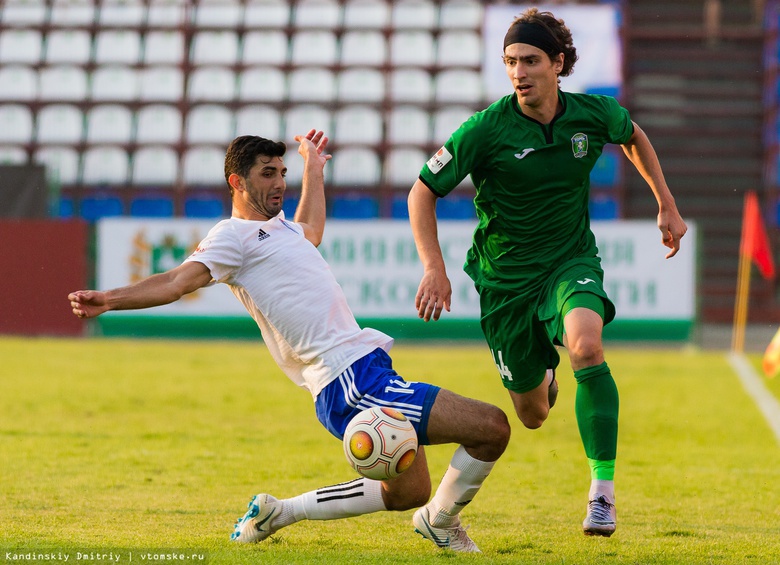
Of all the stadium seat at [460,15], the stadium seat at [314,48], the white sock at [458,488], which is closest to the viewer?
the white sock at [458,488]

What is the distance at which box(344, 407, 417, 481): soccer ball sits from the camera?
14.7 ft

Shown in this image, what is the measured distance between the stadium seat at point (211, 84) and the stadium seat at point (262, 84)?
0.20 meters

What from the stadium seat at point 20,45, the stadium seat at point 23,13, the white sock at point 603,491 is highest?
the stadium seat at point 23,13

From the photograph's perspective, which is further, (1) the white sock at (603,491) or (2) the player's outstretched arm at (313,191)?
(2) the player's outstretched arm at (313,191)

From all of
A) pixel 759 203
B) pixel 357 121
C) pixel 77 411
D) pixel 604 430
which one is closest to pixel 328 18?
pixel 357 121

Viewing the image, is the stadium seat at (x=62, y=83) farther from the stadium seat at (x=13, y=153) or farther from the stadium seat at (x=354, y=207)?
the stadium seat at (x=354, y=207)

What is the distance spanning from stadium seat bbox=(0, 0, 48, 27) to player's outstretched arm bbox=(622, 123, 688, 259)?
22477mm

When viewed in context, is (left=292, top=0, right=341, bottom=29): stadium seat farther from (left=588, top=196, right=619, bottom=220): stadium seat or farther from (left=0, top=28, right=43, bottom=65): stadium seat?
(left=588, top=196, right=619, bottom=220): stadium seat

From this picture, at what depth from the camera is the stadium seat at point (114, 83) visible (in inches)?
966

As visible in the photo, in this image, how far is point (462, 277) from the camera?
16.8 meters

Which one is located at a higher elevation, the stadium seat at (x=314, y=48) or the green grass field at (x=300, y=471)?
the stadium seat at (x=314, y=48)

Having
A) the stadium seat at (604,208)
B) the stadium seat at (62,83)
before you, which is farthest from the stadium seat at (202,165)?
the stadium seat at (604,208)

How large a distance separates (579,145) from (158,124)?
1974 cm

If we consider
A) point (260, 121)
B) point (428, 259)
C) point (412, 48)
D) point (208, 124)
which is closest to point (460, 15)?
point (412, 48)
